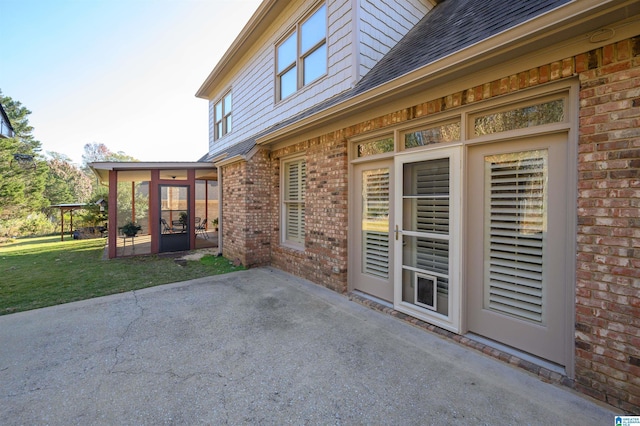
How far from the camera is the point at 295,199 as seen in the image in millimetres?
6102

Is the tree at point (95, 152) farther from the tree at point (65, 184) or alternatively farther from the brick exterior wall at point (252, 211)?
the brick exterior wall at point (252, 211)

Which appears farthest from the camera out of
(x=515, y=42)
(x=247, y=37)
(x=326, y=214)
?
(x=247, y=37)

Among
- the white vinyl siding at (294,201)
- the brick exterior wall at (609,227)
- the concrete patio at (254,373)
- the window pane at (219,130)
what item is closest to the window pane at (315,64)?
the white vinyl siding at (294,201)

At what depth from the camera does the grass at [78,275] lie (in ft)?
14.7

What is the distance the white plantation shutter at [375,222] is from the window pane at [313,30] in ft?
10.5

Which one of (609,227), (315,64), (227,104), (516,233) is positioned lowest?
(516,233)

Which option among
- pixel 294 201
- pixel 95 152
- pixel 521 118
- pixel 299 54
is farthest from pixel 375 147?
pixel 95 152

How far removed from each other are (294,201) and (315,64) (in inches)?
114

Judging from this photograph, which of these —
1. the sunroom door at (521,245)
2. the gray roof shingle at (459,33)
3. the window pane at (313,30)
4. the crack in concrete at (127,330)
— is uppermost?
the window pane at (313,30)

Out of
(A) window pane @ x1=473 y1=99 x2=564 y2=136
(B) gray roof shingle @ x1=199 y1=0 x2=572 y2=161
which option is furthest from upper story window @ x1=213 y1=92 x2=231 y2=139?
(A) window pane @ x1=473 y1=99 x2=564 y2=136

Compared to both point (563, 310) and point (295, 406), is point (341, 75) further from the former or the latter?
point (295, 406)

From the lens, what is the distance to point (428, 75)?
2.90 m

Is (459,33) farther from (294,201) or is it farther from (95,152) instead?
(95,152)

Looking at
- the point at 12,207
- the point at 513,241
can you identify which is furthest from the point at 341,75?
the point at 12,207
